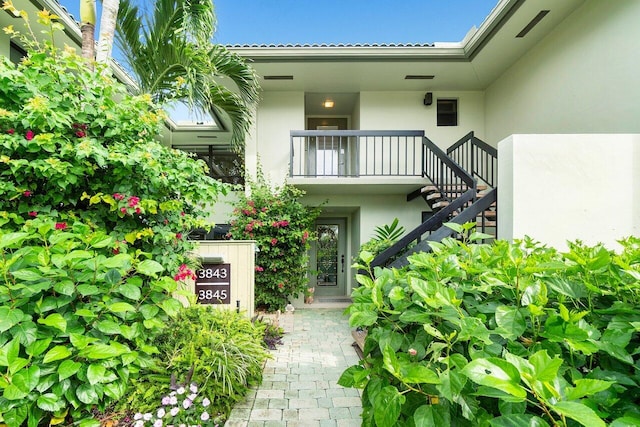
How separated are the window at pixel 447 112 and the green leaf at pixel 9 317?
8445mm

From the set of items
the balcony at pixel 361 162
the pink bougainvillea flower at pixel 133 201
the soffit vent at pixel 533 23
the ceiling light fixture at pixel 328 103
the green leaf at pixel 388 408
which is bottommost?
the green leaf at pixel 388 408

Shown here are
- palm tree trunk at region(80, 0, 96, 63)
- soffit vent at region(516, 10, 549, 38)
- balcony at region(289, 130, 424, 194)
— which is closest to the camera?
palm tree trunk at region(80, 0, 96, 63)

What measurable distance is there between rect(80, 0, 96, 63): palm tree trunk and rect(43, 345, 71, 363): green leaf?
320cm

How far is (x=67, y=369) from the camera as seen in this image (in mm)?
1505

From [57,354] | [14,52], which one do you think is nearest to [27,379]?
[57,354]

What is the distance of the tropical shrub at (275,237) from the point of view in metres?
6.51

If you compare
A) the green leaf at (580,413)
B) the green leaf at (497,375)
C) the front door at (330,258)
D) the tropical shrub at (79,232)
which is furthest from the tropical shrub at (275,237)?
the green leaf at (580,413)

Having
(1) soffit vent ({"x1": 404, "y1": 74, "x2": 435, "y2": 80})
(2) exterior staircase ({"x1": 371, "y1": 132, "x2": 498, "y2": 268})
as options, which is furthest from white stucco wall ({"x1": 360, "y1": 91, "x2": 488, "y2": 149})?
(2) exterior staircase ({"x1": 371, "y1": 132, "x2": 498, "y2": 268})

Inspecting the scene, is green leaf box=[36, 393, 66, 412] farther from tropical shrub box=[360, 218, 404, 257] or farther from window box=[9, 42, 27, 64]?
window box=[9, 42, 27, 64]

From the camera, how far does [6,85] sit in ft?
7.01

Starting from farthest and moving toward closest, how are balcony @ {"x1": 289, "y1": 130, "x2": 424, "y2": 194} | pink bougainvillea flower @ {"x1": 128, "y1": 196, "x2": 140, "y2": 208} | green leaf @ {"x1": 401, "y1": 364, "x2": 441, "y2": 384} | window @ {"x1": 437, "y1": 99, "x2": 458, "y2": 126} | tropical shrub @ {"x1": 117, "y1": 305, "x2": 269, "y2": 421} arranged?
1. window @ {"x1": 437, "y1": 99, "x2": 458, "y2": 126}
2. balcony @ {"x1": 289, "y1": 130, "x2": 424, "y2": 194}
3. tropical shrub @ {"x1": 117, "y1": 305, "x2": 269, "y2": 421}
4. pink bougainvillea flower @ {"x1": 128, "y1": 196, "x2": 140, "y2": 208}
5. green leaf @ {"x1": 401, "y1": 364, "x2": 441, "y2": 384}

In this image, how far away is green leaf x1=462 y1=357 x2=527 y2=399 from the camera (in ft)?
2.09

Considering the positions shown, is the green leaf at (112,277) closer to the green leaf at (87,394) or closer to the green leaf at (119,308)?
the green leaf at (119,308)

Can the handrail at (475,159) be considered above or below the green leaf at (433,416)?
above
